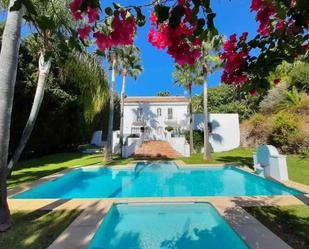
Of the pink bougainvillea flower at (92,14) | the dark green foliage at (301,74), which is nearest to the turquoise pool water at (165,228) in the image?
the pink bougainvillea flower at (92,14)

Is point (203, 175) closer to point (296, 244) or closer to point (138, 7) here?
point (296, 244)

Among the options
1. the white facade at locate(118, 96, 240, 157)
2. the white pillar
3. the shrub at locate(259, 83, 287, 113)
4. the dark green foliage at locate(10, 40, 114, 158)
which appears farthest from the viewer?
the white facade at locate(118, 96, 240, 157)

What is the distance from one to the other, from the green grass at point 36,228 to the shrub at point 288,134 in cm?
1650

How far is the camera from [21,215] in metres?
7.84

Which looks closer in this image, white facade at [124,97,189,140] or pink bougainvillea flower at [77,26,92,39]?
pink bougainvillea flower at [77,26,92,39]

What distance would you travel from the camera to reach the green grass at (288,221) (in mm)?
5721

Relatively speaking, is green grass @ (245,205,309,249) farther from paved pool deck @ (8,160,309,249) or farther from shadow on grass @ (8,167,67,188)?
shadow on grass @ (8,167,67,188)

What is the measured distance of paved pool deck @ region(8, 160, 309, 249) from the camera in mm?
5653

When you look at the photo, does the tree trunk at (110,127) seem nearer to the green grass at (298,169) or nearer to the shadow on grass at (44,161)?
the shadow on grass at (44,161)

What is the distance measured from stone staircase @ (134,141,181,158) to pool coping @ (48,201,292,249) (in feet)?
59.2

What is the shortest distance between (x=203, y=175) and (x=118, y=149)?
518 inches

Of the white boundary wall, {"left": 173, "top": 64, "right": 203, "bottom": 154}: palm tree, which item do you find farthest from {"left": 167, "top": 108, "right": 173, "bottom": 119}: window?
the white boundary wall

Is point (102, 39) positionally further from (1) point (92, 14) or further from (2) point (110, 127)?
(2) point (110, 127)

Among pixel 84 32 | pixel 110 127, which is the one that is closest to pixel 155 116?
pixel 110 127
